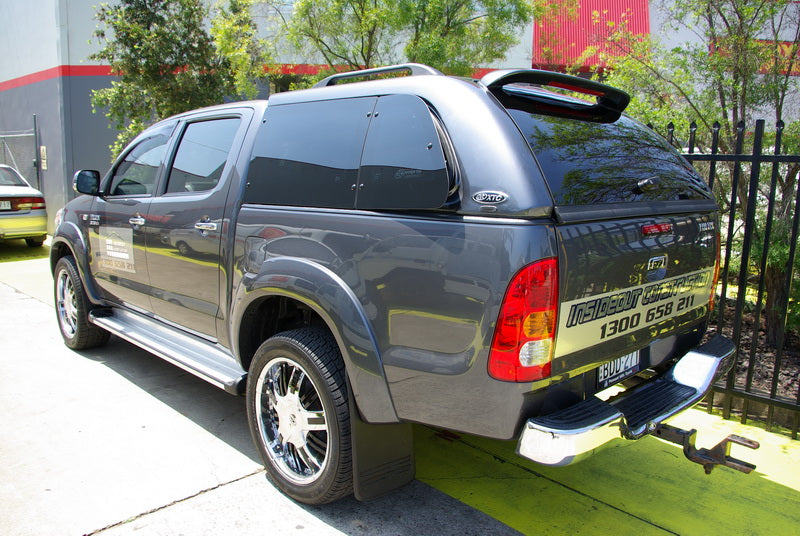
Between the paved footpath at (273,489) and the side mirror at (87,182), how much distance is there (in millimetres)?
1547

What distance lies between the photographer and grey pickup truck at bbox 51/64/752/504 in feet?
7.60

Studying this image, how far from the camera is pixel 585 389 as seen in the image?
102 inches

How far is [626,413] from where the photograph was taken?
8.79 ft

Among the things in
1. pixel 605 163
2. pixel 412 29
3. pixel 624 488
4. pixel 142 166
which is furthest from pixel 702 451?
pixel 412 29

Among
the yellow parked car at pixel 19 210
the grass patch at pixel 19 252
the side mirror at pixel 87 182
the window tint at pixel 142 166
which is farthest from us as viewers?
the grass patch at pixel 19 252

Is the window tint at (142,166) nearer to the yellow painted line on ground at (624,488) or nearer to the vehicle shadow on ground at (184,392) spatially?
the vehicle shadow on ground at (184,392)

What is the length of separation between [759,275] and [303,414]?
3692mm

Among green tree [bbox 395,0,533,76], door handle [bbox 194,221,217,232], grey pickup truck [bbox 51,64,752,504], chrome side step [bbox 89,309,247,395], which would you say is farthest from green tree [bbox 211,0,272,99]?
door handle [bbox 194,221,217,232]

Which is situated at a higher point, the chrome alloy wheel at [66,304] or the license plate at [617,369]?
the license plate at [617,369]

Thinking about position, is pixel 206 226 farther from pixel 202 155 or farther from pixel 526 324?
pixel 526 324

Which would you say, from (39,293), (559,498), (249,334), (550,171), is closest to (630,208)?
(550,171)

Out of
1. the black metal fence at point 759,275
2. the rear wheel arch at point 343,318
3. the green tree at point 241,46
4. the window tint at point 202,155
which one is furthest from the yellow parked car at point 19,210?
the black metal fence at point 759,275

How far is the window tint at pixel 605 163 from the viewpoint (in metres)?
2.51

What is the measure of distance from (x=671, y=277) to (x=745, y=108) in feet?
15.0
